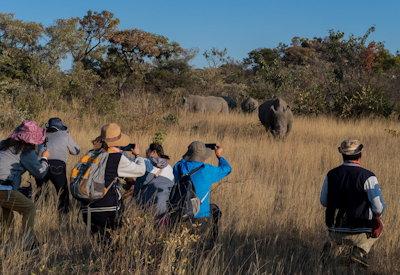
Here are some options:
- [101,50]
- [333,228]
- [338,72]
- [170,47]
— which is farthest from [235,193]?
→ [170,47]

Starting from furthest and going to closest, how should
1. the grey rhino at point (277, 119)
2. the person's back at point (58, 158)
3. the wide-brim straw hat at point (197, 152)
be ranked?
1. the grey rhino at point (277, 119)
2. the person's back at point (58, 158)
3. the wide-brim straw hat at point (197, 152)

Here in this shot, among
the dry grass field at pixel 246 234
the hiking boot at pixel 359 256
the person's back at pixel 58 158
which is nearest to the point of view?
the dry grass field at pixel 246 234

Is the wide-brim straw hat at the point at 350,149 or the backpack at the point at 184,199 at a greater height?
the wide-brim straw hat at the point at 350,149

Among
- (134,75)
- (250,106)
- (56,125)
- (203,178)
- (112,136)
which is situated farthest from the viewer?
(134,75)

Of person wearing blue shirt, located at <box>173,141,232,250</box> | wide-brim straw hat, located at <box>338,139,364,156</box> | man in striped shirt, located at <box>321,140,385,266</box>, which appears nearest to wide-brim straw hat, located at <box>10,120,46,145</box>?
person wearing blue shirt, located at <box>173,141,232,250</box>

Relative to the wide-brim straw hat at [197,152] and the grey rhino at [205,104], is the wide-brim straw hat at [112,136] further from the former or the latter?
the grey rhino at [205,104]

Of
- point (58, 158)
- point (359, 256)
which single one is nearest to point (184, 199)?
point (359, 256)

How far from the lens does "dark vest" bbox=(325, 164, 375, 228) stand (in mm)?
5074

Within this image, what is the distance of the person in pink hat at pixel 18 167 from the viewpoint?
19.2 feet

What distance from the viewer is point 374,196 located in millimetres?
4969

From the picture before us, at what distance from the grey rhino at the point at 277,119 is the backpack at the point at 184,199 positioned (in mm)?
9737

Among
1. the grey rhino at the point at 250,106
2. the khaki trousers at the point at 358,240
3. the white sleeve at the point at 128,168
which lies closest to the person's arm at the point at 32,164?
the white sleeve at the point at 128,168

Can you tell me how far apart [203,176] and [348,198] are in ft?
4.60

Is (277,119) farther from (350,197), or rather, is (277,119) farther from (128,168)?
(128,168)
